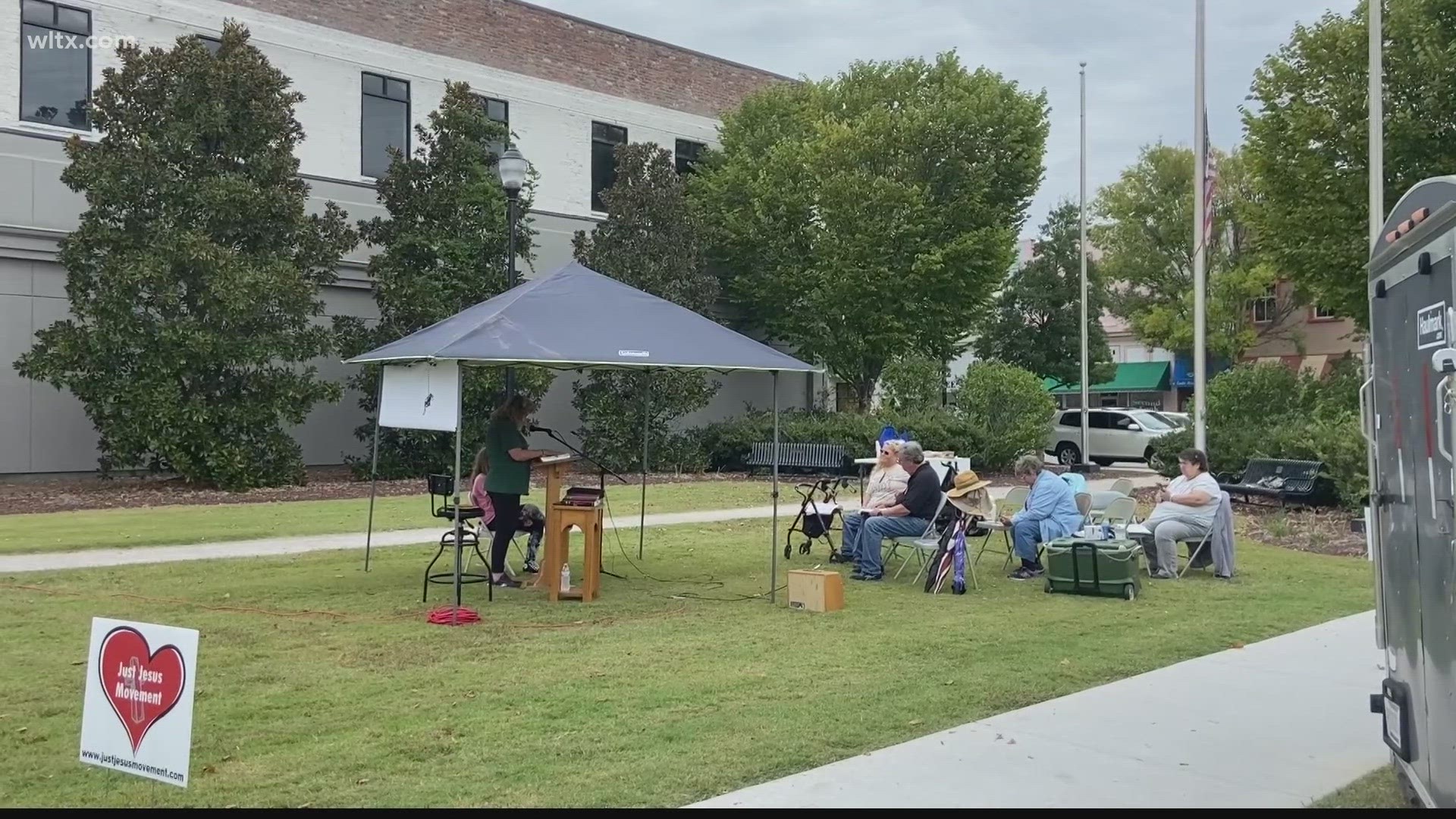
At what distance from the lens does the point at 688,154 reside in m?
32.7

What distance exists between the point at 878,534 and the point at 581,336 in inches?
139

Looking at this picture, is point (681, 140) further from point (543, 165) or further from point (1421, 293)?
point (1421, 293)

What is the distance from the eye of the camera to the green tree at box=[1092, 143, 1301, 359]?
146ft

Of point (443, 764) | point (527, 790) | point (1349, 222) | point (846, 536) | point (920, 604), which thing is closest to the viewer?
point (527, 790)

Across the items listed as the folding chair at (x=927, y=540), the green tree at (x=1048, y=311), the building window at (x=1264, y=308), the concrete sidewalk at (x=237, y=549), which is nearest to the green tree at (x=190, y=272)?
the concrete sidewalk at (x=237, y=549)

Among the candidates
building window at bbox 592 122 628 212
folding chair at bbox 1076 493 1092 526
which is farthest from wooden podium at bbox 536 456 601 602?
building window at bbox 592 122 628 212

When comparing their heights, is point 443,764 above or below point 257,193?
below

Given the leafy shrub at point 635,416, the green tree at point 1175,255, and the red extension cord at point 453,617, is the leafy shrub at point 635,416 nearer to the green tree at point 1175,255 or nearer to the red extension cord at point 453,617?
the red extension cord at point 453,617

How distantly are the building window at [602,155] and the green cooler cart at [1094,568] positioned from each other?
20.8 m

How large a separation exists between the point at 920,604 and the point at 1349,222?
1539 cm

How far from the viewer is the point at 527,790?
5.22m

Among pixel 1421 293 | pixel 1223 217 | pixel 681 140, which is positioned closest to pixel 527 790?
pixel 1421 293

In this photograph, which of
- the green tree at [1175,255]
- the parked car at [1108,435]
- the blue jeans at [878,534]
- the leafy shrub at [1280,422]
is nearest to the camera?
the blue jeans at [878,534]
